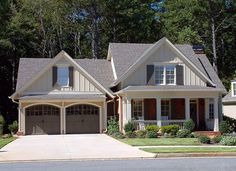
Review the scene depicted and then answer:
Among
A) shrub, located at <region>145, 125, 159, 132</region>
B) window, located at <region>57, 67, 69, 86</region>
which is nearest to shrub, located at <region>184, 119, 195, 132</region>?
shrub, located at <region>145, 125, 159, 132</region>

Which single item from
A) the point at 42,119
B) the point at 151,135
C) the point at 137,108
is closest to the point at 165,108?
the point at 137,108

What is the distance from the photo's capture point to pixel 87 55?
5975cm

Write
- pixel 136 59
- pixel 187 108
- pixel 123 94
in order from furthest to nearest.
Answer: pixel 136 59 < pixel 123 94 < pixel 187 108

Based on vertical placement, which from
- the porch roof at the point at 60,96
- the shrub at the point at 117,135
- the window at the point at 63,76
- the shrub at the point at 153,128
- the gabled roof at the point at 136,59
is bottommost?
the shrub at the point at 117,135

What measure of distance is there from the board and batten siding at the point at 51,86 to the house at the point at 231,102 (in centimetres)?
1524

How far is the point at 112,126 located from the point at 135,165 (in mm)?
20669

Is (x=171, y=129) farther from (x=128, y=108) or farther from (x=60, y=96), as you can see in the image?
(x=60, y=96)

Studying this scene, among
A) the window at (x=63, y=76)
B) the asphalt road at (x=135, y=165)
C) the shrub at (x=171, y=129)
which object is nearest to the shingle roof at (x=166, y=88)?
the shrub at (x=171, y=129)

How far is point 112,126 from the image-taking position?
3734cm

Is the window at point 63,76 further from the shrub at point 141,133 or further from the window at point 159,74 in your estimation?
the shrub at point 141,133

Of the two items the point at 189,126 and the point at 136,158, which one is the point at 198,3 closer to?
the point at 189,126

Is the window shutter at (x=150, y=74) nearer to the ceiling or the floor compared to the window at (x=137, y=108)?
nearer to the ceiling

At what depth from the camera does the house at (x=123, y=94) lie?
36.6 meters

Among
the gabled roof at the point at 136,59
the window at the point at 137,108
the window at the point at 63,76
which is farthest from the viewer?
the gabled roof at the point at 136,59
